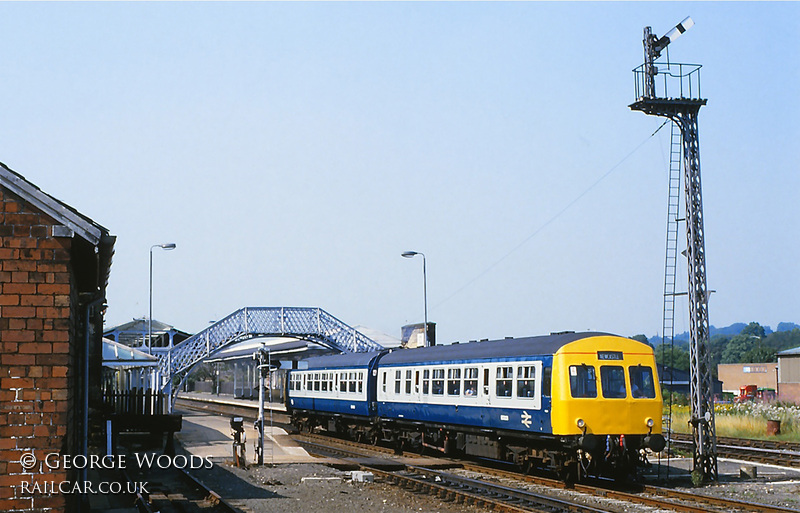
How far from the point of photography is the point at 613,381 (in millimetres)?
18891

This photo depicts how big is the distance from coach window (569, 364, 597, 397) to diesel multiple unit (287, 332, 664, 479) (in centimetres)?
2

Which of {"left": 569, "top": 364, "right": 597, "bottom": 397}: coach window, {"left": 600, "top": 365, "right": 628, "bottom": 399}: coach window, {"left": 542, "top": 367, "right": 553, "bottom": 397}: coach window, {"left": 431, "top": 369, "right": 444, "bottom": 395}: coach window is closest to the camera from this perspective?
{"left": 569, "top": 364, "right": 597, "bottom": 397}: coach window

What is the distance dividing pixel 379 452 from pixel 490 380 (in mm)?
7290

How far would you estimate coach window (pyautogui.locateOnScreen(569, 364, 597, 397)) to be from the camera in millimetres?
18578

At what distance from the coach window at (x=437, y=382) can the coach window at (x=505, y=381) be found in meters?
3.07

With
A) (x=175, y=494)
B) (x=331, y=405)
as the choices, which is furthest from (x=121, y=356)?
(x=175, y=494)

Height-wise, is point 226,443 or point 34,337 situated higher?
point 34,337

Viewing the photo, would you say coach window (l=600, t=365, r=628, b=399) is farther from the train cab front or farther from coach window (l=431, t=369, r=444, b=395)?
coach window (l=431, t=369, r=444, b=395)

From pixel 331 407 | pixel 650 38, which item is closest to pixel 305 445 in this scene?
pixel 331 407

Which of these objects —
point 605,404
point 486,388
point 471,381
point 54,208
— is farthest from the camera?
point 471,381

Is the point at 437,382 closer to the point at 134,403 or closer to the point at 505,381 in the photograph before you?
the point at 505,381

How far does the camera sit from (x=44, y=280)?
10852mm

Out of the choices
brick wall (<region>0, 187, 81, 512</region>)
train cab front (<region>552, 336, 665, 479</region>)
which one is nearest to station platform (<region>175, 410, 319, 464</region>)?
train cab front (<region>552, 336, 665, 479</region>)

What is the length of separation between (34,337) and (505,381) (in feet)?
39.5
